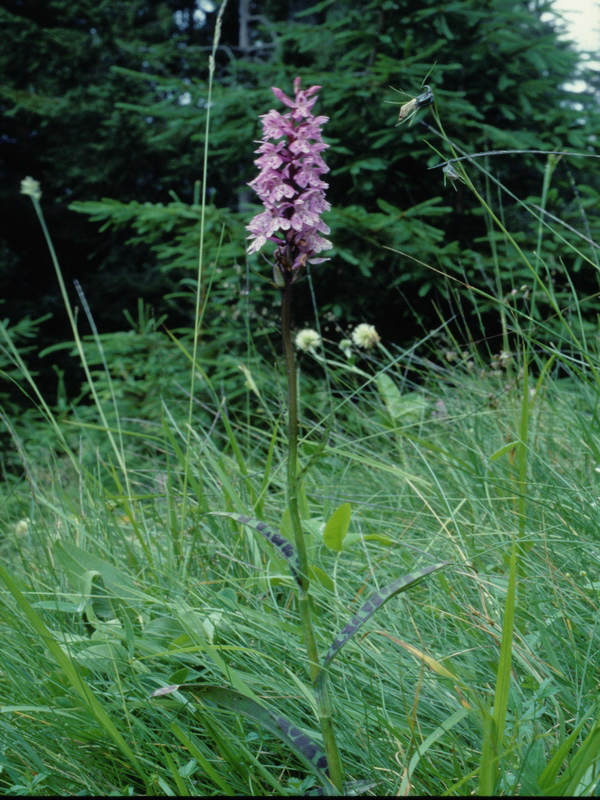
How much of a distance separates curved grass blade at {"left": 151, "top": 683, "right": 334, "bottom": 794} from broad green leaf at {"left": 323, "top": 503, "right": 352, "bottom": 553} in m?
0.32

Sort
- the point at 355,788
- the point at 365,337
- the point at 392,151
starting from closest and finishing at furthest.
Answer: the point at 355,788
the point at 365,337
the point at 392,151

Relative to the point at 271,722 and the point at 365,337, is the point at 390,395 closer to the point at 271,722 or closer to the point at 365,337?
the point at 365,337

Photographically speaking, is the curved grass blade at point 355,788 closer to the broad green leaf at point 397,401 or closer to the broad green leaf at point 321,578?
the broad green leaf at point 321,578

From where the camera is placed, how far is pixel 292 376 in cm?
73

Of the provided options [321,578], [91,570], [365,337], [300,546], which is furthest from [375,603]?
[365,337]

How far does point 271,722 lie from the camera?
72cm

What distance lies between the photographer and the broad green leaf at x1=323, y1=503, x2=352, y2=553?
98 centimetres

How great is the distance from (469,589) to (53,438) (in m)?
4.43

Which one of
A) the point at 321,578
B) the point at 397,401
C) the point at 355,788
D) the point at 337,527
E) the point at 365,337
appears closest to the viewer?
the point at 355,788

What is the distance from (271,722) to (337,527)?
1.12 feet

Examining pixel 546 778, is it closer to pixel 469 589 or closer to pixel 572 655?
pixel 572 655

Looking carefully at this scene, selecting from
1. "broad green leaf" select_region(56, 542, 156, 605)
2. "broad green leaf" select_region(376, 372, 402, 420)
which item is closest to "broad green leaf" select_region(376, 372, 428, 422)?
"broad green leaf" select_region(376, 372, 402, 420)

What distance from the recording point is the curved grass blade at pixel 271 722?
707 millimetres

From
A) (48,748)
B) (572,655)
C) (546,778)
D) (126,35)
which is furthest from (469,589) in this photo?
(126,35)
